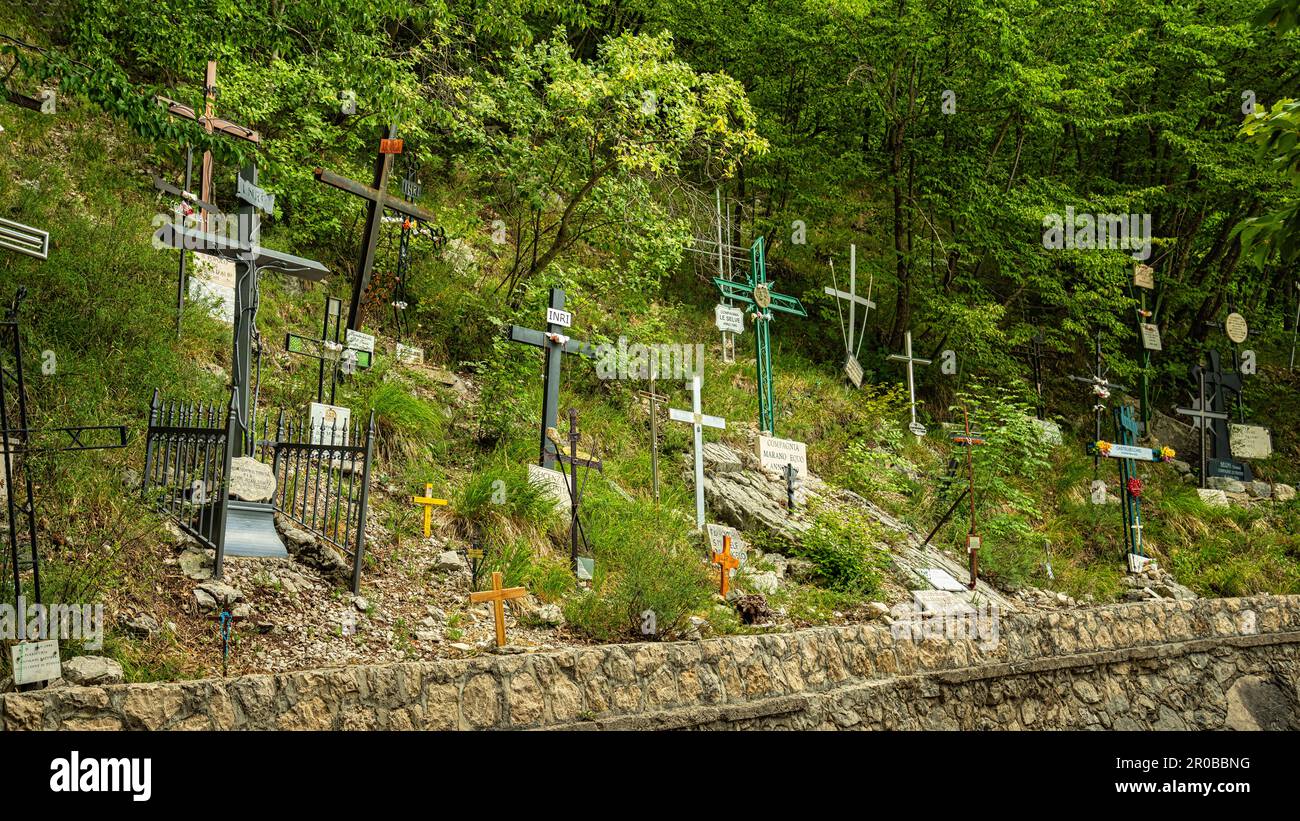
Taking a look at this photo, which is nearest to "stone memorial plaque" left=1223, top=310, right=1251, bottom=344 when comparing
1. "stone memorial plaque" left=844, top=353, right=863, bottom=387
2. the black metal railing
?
"stone memorial plaque" left=844, top=353, right=863, bottom=387

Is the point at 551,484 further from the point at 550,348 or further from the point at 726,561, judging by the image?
the point at 726,561

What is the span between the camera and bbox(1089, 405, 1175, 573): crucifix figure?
13992 mm

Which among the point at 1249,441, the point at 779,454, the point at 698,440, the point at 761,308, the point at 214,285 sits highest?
the point at 761,308

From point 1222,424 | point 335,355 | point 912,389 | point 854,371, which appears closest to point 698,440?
point 335,355

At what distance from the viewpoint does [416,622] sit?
7.62 meters

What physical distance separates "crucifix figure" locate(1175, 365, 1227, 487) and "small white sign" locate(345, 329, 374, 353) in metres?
13.9

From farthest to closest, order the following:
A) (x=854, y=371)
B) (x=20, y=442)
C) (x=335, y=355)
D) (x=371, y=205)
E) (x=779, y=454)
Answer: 1. (x=854, y=371)
2. (x=779, y=454)
3. (x=371, y=205)
4. (x=335, y=355)
5. (x=20, y=442)

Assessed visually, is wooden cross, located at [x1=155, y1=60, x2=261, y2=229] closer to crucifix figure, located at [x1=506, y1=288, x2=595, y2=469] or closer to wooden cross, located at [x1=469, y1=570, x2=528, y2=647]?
crucifix figure, located at [x1=506, y1=288, x2=595, y2=469]

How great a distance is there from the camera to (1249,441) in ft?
60.2

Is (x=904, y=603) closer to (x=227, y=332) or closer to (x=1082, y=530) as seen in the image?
(x=1082, y=530)

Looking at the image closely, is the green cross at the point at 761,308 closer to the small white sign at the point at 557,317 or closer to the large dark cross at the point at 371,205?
the small white sign at the point at 557,317

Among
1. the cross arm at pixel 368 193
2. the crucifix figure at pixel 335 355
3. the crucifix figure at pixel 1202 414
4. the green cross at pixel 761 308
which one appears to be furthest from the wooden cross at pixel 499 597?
the crucifix figure at pixel 1202 414

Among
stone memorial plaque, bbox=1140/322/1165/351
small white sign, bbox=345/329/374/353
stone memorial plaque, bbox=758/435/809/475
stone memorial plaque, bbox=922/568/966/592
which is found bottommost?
stone memorial plaque, bbox=922/568/966/592

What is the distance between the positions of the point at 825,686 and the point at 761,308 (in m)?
7.63
